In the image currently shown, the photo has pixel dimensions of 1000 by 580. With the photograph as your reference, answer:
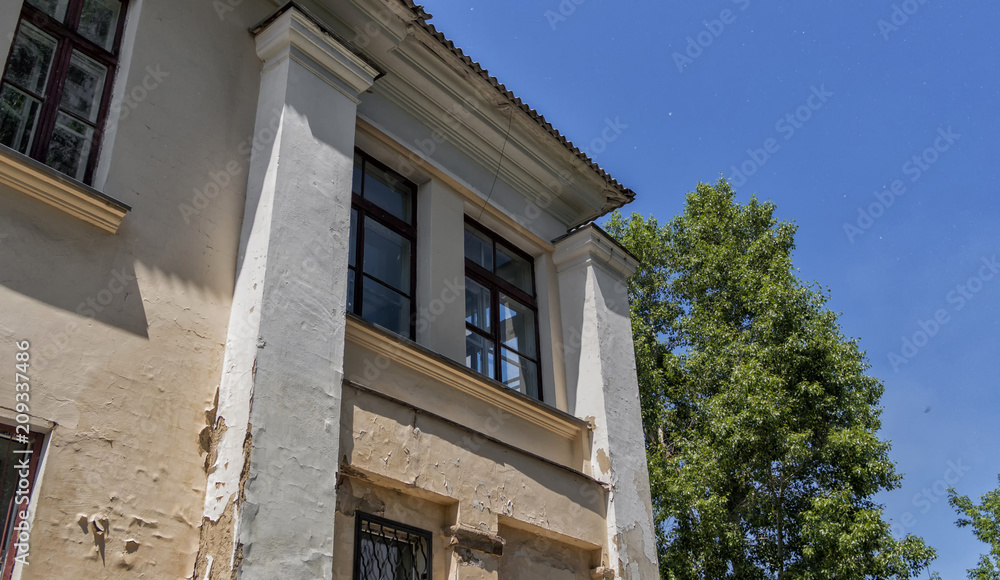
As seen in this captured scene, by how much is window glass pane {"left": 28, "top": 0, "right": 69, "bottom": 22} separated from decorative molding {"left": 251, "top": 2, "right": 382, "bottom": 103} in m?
1.37

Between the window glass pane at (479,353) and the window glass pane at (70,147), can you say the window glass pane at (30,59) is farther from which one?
the window glass pane at (479,353)

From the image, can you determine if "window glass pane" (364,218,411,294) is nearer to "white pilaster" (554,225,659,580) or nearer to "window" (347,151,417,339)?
"window" (347,151,417,339)

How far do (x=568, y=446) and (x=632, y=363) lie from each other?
1.35m

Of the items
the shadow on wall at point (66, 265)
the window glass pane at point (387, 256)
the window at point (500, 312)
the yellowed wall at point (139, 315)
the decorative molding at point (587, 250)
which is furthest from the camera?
the decorative molding at point (587, 250)

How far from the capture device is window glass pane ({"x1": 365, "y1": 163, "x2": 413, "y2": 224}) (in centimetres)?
747

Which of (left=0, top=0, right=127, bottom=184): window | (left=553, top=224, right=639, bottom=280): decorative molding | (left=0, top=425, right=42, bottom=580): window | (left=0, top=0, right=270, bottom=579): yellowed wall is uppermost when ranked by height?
(left=553, top=224, right=639, bottom=280): decorative molding

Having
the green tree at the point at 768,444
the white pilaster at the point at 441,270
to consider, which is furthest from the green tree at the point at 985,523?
the white pilaster at the point at 441,270

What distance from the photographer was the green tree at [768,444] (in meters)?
13.7

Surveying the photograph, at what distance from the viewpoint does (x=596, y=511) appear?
297 inches

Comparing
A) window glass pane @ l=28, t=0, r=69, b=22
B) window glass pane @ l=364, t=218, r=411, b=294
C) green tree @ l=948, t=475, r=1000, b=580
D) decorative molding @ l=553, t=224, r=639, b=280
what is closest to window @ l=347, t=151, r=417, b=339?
window glass pane @ l=364, t=218, r=411, b=294

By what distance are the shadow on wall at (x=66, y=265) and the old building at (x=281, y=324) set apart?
0.01m

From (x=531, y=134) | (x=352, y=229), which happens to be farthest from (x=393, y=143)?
(x=531, y=134)

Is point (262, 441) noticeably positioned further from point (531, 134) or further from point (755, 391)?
point (755, 391)

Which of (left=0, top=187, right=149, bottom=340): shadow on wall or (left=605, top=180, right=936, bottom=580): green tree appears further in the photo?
(left=605, top=180, right=936, bottom=580): green tree
